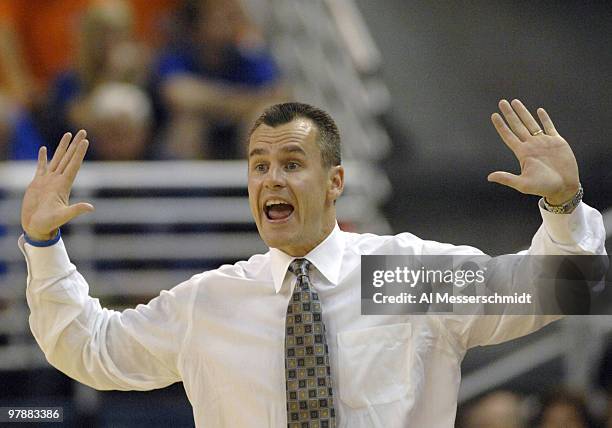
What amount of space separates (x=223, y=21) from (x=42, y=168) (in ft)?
5.50

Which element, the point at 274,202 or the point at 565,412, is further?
the point at 565,412

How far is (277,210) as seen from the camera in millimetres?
2486

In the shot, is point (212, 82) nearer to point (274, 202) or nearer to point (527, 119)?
point (274, 202)

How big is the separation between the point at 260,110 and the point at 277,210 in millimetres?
1569

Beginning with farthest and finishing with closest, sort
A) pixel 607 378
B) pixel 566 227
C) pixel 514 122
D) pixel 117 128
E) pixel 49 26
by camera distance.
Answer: pixel 49 26 < pixel 117 128 < pixel 607 378 < pixel 514 122 < pixel 566 227

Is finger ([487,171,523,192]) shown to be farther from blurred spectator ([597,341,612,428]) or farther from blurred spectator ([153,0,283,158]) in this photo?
blurred spectator ([153,0,283,158])

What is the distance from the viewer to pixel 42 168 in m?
2.45

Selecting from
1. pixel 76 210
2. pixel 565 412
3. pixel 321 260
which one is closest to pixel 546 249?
pixel 321 260

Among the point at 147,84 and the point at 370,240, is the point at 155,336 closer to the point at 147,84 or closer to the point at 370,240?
the point at 370,240

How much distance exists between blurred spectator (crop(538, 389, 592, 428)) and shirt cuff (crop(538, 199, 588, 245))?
1178 mm

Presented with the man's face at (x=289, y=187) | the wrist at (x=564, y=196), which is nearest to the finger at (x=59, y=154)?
the man's face at (x=289, y=187)

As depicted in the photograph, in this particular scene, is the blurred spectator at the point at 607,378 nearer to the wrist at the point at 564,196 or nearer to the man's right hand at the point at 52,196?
the wrist at the point at 564,196

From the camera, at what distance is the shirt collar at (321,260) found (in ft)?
8.00

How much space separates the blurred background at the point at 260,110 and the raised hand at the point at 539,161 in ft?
4.05
